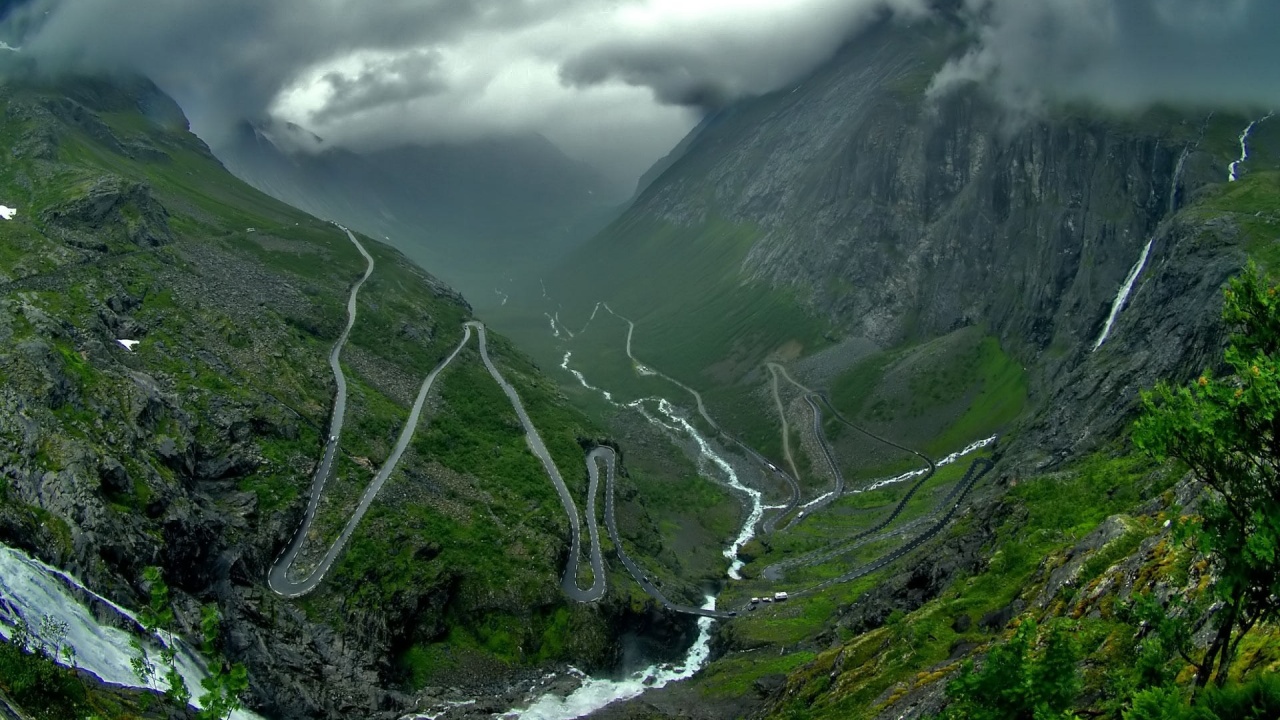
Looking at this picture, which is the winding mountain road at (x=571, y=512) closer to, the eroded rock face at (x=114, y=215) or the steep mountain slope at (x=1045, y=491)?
the steep mountain slope at (x=1045, y=491)

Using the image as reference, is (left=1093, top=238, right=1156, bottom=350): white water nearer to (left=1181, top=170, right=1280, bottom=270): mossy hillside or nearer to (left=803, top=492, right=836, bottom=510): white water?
(left=1181, top=170, right=1280, bottom=270): mossy hillside

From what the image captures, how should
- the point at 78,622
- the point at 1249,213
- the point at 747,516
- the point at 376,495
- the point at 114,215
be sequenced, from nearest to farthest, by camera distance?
the point at 78,622 < the point at 376,495 < the point at 1249,213 < the point at 114,215 < the point at 747,516

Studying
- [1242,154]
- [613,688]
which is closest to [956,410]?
[1242,154]

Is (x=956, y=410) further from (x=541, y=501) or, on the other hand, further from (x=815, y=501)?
(x=541, y=501)

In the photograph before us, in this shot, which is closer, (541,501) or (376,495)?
(376,495)

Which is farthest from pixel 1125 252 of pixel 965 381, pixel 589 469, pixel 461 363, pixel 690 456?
pixel 461 363

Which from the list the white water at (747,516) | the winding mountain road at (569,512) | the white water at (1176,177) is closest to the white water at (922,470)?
the winding mountain road at (569,512)
